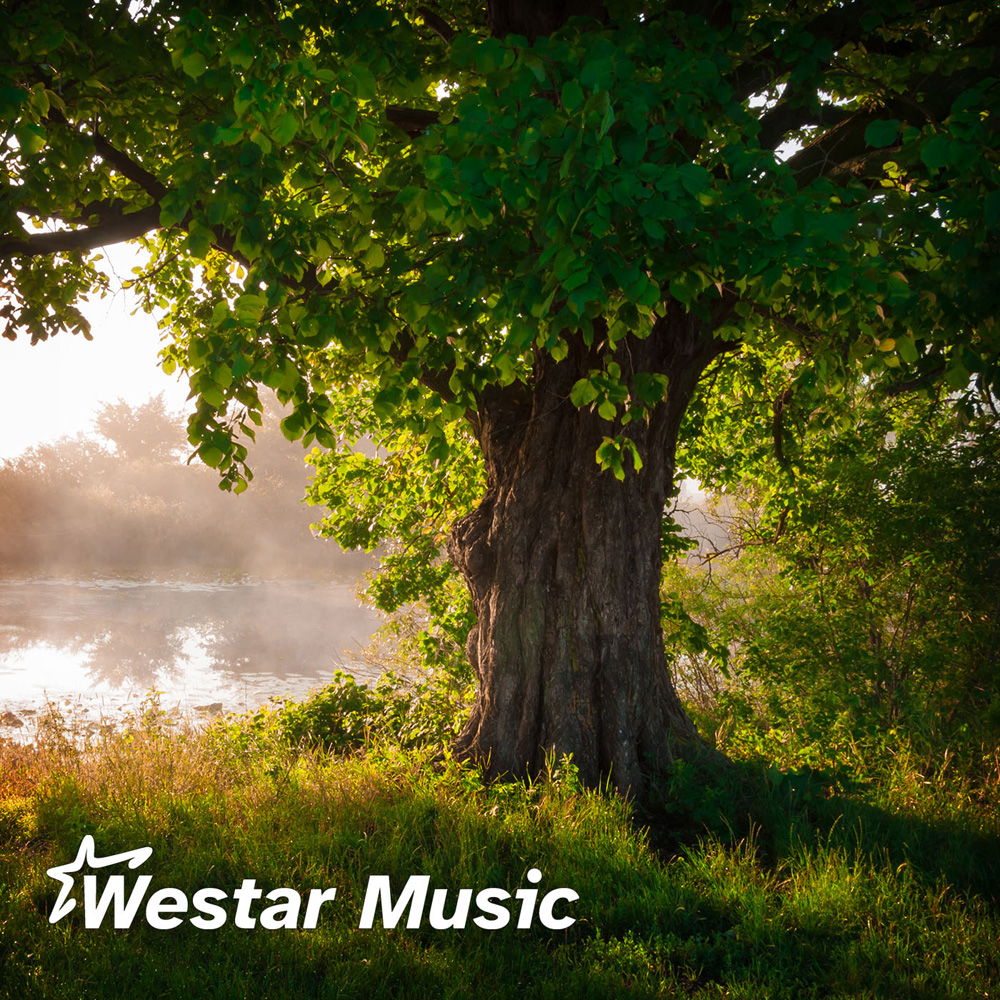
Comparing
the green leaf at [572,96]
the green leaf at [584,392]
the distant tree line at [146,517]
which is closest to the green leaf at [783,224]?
the green leaf at [572,96]

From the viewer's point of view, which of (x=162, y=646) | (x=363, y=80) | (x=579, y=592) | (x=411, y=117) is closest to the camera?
(x=363, y=80)

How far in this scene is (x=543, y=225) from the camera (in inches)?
112

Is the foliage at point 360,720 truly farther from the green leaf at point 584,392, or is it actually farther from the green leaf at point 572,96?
the green leaf at point 572,96

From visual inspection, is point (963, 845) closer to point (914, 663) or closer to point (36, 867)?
point (914, 663)

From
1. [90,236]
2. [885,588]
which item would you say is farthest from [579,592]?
[885,588]

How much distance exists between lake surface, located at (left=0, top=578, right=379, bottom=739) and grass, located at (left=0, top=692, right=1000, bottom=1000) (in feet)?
17.5

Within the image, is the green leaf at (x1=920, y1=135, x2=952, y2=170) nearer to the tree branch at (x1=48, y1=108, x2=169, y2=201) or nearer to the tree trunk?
the tree trunk

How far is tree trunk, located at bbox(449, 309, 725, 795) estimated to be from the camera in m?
5.27

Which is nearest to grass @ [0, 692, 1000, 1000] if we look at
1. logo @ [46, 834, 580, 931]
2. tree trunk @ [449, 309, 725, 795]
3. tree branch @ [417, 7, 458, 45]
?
logo @ [46, 834, 580, 931]

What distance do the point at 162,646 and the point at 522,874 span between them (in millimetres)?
15812

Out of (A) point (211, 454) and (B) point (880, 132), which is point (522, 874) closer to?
(A) point (211, 454)

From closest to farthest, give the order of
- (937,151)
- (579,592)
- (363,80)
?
1. (937,151)
2. (363,80)
3. (579,592)

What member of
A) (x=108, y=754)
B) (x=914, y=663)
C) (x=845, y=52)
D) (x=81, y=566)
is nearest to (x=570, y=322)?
(x=845, y=52)

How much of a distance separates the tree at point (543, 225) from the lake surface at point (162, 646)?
6.11 m
